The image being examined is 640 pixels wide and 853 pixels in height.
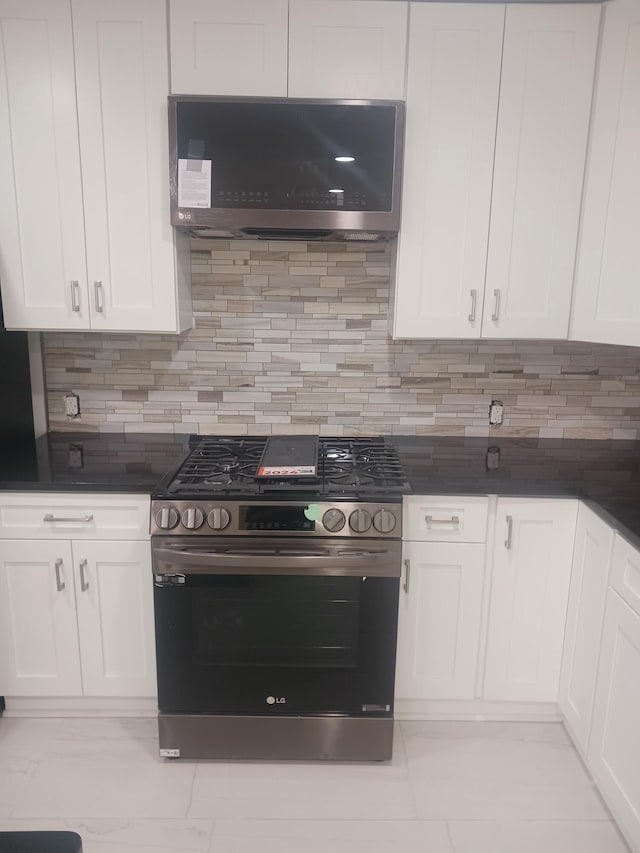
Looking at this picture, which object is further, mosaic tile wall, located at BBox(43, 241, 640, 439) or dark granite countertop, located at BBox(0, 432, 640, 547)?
mosaic tile wall, located at BBox(43, 241, 640, 439)

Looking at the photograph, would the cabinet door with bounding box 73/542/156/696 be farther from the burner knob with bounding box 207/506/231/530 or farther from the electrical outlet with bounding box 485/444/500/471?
the electrical outlet with bounding box 485/444/500/471

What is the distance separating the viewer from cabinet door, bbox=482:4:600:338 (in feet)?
6.30

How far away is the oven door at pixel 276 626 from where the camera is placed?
1841 millimetres

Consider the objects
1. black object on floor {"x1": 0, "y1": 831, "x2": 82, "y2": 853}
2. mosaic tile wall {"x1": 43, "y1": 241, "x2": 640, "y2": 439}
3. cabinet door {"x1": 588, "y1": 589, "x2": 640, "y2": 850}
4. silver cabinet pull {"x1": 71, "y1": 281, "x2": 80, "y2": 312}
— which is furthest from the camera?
mosaic tile wall {"x1": 43, "y1": 241, "x2": 640, "y2": 439}

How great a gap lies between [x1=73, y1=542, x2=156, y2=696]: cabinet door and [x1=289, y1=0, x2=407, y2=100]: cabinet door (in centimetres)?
166

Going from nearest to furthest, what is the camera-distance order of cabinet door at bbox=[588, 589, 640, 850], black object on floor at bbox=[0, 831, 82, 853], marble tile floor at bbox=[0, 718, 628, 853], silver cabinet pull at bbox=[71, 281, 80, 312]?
1. black object on floor at bbox=[0, 831, 82, 853]
2. cabinet door at bbox=[588, 589, 640, 850]
3. marble tile floor at bbox=[0, 718, 628, 853]
4. silver cabinet pull at bbox=[71, 281, 80, 312]

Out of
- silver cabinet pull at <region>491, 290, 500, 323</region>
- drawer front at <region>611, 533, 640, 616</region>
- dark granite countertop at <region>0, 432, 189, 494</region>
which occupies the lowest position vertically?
drawer front at <region>611, 533, 640, 616</region>

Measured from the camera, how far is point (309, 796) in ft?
6.14

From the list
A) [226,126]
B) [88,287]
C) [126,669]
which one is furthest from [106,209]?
[126,669]

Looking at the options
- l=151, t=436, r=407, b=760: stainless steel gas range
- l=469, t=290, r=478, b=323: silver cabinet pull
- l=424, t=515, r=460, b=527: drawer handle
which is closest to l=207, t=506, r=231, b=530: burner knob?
l=151, t=436, r=407, b=760: stainless steel gas range

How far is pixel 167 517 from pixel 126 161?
1.21 meters

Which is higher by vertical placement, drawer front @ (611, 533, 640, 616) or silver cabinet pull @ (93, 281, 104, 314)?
silver cabinet pull @ (93, 281, 104, 314)

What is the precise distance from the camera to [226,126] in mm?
1903

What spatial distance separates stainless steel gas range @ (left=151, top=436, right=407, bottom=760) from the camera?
72.1 inches
